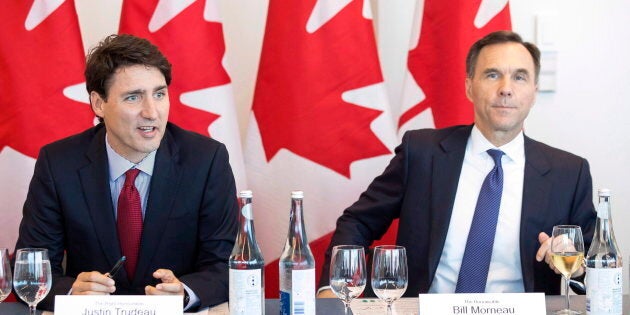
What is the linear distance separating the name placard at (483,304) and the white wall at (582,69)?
193cm

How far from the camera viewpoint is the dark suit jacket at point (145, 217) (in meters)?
2.37

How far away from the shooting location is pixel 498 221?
251 cm

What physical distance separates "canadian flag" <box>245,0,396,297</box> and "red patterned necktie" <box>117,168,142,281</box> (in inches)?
32.2

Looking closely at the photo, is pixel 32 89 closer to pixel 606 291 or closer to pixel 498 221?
pixel 498 221

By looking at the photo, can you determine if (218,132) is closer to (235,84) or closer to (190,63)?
(190,63)

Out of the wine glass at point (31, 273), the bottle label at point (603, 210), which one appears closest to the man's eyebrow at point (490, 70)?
the bottle label at point (603, 210)

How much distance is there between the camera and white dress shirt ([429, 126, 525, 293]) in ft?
8.07

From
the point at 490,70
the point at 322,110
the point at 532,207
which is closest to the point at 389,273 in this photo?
the point at 532,207

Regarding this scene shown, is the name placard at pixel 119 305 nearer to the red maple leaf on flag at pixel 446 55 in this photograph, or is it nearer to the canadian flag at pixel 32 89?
the canadian flag at pixel 32 89

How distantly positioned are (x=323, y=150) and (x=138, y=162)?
2.77ft

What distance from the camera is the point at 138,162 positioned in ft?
8.09

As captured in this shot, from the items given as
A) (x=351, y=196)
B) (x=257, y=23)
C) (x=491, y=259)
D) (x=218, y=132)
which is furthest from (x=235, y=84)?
(x=491, y=259)

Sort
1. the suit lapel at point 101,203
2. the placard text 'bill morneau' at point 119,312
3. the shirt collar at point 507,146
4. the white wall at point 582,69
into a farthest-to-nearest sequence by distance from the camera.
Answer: the white wall at point 582,69 → the shirt collar at point 507,146 → the suit lapel at point 101,203 → the placard text 'bill morneau' at point 119,312

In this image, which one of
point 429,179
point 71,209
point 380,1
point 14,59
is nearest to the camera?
point 71,209
